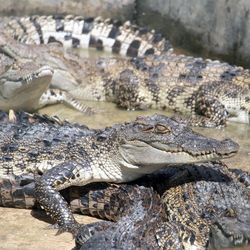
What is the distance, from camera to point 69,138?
4.43m

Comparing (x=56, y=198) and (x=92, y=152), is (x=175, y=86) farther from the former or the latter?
(x=56, y=198)

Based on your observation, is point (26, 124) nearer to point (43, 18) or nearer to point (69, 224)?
point (69, 224)

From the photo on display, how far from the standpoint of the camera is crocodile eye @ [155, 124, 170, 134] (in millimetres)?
3783

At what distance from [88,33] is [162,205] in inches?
241

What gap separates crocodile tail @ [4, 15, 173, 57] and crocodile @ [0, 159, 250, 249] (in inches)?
204

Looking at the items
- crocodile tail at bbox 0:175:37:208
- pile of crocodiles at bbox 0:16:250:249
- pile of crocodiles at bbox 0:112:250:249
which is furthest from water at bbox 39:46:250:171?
crocodile tail at bbox 0:175:37:208

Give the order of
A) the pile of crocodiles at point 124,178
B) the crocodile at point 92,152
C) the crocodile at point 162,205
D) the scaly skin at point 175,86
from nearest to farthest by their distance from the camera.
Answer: the crocodile at point 162,205
the pile of crocodiles at point 124,178
the crocodile at point 92,152
the scaly skin at point 175,86

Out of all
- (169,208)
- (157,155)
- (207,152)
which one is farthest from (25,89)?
(207,152)

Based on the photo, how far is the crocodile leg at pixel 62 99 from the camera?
6805mm

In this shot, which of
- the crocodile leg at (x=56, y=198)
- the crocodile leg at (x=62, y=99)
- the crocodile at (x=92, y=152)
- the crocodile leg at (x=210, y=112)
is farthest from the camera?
the crocodile leg at (x=62, y=99)

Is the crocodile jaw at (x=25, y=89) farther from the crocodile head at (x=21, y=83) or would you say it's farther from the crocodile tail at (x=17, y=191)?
the crocodile tail at (x=17, y=191)

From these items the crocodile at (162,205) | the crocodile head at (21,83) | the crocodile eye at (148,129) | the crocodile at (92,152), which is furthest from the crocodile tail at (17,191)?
the crocodile head at (21,83)

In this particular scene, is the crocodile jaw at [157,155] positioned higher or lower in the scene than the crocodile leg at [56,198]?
higher

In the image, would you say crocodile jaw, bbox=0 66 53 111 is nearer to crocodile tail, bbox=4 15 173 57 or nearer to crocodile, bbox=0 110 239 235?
crocodile, bbox=0 110 239 235
